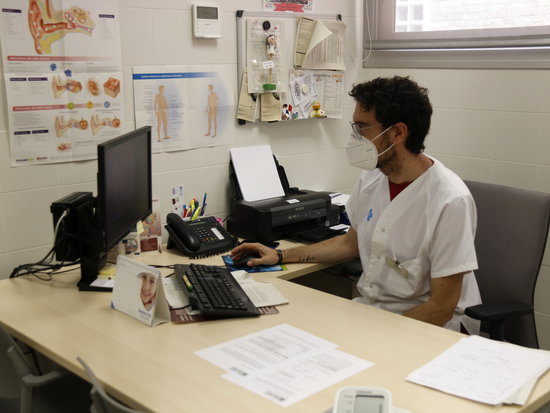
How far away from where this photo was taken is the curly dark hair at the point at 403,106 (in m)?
2.17

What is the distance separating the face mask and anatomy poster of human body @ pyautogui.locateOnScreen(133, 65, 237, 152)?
2.74 ft

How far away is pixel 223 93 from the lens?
2.95 metres

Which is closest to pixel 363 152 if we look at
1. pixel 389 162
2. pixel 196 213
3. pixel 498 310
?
pixel 389 162

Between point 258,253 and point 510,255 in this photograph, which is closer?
point 510,255

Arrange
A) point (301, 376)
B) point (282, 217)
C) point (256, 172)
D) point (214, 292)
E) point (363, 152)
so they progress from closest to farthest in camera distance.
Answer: point (301, 376), point (214, 292), point (363, 152), point (282, 217), point (256, 172)

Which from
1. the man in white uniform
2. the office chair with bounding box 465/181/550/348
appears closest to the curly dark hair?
the man in white uniform

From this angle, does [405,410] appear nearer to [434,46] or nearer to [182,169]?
[182,169]

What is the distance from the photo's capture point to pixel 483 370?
155 cm

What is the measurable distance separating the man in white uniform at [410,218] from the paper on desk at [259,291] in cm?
37

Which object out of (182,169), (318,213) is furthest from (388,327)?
(182,169)

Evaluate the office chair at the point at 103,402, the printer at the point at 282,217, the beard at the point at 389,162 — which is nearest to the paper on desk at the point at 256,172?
the printer at the point at 282,217

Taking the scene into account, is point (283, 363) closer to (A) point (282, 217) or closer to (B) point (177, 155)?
(A) point (282, 217)

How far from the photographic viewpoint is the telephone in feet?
8.32

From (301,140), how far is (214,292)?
4.93 ft
